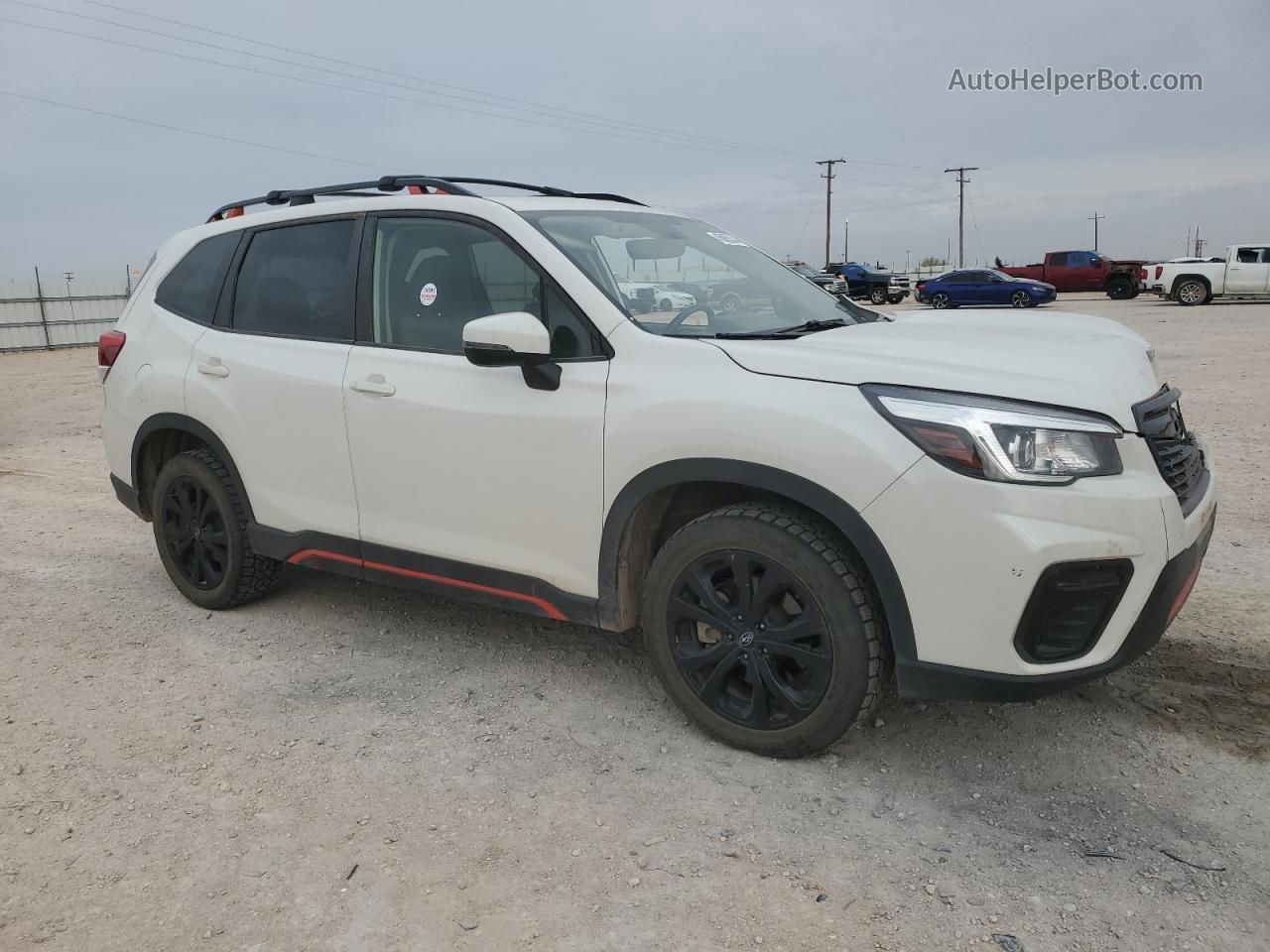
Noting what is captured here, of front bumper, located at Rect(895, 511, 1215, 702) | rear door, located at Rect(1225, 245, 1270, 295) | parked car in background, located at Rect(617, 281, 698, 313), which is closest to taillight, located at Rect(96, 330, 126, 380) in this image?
parked car in background, located at Rect(617, 281, 698, 313)

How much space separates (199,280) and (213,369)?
21.4 inches

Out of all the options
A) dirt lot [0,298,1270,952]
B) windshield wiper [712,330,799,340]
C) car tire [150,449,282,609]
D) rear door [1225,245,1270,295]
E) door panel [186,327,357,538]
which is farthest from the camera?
rear door [1225,245,1270,295]

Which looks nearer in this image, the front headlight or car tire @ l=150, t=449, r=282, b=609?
the front headlight

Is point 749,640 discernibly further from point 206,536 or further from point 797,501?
point 206,536

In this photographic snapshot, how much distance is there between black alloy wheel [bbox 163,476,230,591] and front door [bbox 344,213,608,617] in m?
1.01

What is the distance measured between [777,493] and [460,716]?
143cm

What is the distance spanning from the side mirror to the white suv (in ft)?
0.04

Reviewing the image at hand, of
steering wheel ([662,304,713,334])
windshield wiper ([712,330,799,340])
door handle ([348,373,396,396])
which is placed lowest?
door handle ([348,373,396,396])

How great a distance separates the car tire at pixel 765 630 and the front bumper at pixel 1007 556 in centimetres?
16

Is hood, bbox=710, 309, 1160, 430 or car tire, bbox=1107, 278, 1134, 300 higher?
car tire, bbox=1107, 278, 1134, 300

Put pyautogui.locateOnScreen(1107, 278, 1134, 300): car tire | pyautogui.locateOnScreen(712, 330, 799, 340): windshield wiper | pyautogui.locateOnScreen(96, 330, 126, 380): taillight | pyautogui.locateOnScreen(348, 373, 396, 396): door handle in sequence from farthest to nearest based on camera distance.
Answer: pyautogui.locateOnScreen(1107, 278, 1134, 300): car tire, pyautogui.locateOnScreen(96, 330, 126, 380): taillight, pyautogui.locateOnScreen(348, 373, 396, 396): door handle, pyautogui.locateOnScreen(712, 330, 799, 340): windshield wiper

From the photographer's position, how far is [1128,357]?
3145 millimetres

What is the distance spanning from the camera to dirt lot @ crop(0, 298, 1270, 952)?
2.45m

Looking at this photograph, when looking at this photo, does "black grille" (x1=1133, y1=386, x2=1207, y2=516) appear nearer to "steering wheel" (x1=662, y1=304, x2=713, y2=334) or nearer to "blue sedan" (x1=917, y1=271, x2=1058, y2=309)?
"steering wheel" (x1=662, y1=304, x2=713, y2=334)
